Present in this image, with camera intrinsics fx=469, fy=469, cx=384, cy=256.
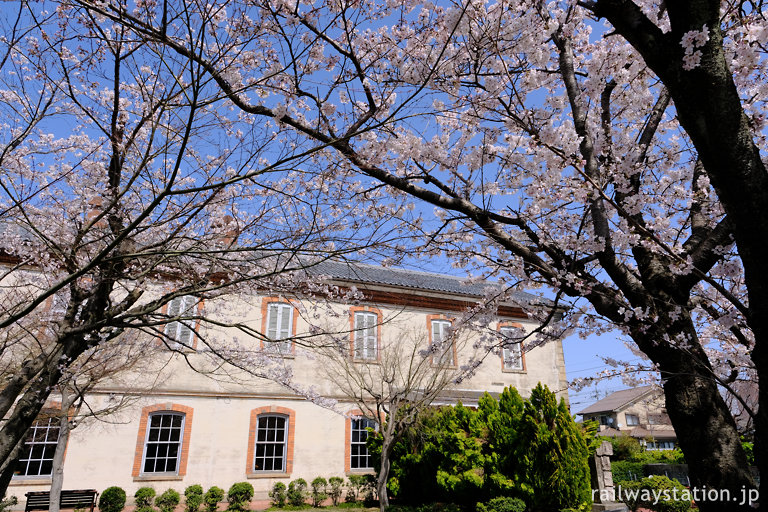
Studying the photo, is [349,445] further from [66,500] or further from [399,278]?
[66,500]

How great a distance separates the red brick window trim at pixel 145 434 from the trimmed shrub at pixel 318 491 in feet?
11.4

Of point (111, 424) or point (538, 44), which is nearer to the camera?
point (538, 44)

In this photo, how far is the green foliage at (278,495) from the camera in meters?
12.6

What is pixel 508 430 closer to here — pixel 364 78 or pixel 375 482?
pixel 375 482

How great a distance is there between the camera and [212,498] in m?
12.0

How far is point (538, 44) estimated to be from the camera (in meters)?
4.48

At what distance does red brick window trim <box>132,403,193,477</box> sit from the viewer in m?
12.0

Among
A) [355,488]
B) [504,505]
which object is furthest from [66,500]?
[504,505]

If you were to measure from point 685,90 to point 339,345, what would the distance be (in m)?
4.36

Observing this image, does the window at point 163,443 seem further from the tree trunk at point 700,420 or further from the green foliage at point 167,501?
the tree trunk at point 700,420

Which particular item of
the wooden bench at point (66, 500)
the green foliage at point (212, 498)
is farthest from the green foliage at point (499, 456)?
the wooden bench at point (66, 500)

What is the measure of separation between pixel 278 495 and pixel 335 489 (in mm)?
1617

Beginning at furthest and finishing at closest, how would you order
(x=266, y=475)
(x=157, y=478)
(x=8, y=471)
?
1. (x=266, y=475)
2. (x=157, y=478)
3. (x=8, y=471)

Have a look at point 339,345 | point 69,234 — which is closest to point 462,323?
point 339,345
